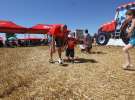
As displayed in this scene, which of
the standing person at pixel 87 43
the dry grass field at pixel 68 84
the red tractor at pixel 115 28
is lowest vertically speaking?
the dry grass field at pixel 68 84

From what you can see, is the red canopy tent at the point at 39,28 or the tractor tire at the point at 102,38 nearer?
the tractor tire at the point at 102,38

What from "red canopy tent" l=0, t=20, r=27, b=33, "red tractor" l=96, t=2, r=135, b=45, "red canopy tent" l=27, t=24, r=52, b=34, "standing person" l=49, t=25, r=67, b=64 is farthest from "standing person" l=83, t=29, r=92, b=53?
"red canopy tent" l=27, t=24, r=52, b=34

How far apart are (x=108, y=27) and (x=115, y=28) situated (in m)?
1.10

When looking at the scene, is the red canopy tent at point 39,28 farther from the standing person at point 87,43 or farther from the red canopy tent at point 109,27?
the standing person at point 87,43

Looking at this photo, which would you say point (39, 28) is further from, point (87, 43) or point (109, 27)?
point (87, 43)

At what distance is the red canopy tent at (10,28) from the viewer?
29.4 m

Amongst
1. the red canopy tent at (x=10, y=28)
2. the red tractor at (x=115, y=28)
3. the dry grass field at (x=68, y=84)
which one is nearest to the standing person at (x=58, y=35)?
the dry grass field at (x=68, y=84)

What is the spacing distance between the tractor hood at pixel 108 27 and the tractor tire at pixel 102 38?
1.55 feet

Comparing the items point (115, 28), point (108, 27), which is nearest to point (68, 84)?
point (115, 28)

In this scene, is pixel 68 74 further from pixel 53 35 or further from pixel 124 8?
pixel 124 8

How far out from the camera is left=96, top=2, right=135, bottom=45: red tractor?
2233 cm

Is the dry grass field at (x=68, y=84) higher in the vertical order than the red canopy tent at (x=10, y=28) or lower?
lower

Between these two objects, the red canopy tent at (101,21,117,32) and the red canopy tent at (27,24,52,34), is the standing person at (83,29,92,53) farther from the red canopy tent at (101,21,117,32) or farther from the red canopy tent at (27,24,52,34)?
the red canopy tent at (27,24,52,34)

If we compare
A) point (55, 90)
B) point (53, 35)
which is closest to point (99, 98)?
point (55, 90)
